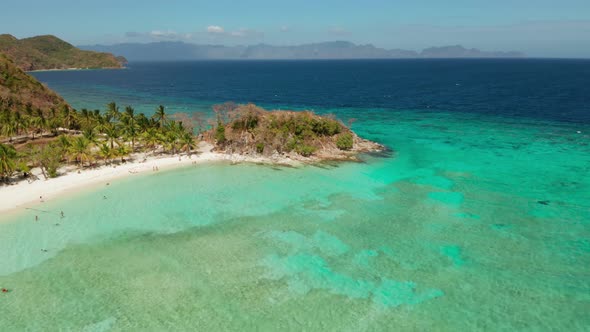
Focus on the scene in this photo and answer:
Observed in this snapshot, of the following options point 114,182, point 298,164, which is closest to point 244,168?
point 298,164

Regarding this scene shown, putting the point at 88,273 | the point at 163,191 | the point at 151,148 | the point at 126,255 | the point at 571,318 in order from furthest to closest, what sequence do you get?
the point at 151,148
the point at 163,191
the point at 126,255
the point at 88,273
the point at 571,318

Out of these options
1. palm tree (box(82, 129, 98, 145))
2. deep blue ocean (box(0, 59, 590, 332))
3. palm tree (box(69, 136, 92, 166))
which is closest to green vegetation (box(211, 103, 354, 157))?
deep blue ocean (box(0, 59, 590, 332))

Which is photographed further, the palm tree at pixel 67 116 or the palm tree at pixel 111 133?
the palm tree at pixel 67 116

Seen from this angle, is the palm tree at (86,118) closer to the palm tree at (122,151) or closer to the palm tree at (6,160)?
the palm tree at (122,151)

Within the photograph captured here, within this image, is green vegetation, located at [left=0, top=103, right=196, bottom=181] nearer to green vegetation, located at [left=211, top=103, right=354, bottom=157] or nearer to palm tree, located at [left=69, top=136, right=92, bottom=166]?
palm tree, located at [left=69, top=136, right=92, bottom=166]

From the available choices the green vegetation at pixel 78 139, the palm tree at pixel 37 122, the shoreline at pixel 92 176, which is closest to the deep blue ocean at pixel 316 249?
the shoreline at pixel 92 176

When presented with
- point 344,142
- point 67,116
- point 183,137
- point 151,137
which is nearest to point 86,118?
point 67,116

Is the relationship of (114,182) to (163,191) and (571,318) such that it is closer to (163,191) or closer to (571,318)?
(163,191)
